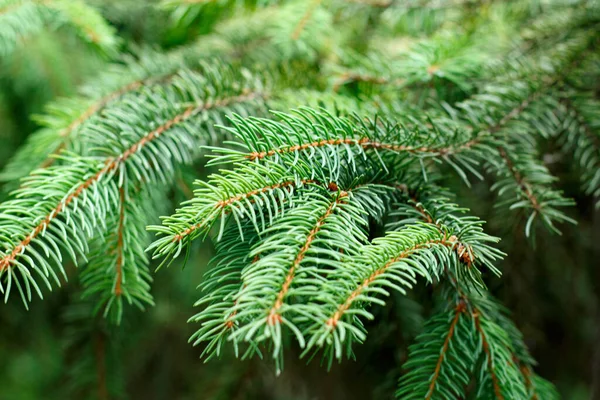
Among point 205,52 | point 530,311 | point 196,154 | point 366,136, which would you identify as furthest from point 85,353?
point 530,311

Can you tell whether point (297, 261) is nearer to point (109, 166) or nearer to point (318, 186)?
point (318, 186)

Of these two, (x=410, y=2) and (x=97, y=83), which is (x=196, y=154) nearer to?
(x=97, y=83)

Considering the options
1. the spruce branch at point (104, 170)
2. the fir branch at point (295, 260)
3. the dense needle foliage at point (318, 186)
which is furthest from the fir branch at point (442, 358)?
the spruce branch at point (104, 170)

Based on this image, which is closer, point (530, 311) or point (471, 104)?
point (471, 104)

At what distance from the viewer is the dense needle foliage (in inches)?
17.2

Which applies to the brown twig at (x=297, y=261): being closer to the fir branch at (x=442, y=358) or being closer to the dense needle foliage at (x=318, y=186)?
the dense needle foliage at (x=318, y=186)

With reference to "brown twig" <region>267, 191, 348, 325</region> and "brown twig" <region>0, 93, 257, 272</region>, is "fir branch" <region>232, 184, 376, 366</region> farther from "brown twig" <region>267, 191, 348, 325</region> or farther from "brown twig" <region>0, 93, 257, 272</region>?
"brown twig" <region>0, 93, 257, 272</region>

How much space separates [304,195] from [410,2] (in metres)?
0.65

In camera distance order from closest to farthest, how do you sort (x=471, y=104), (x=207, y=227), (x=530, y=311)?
(x=207, y=227) → (x=471, y=104) → (x=530, y=311)

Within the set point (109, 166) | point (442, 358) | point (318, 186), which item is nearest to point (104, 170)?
point (109, 166)

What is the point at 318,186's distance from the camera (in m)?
0.48

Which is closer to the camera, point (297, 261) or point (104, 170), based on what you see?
point (297, 261)

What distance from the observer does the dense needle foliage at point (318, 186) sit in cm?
44

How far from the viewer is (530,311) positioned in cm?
89
